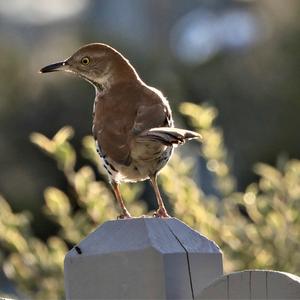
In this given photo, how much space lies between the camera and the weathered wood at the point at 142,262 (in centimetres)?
299

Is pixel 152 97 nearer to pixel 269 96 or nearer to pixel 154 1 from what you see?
pixel 269 96

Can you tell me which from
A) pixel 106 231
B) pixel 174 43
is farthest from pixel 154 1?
pixel 106 231

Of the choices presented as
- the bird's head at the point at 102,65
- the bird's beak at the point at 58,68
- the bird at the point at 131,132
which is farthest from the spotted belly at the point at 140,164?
the bird's beak at the point at 58,68

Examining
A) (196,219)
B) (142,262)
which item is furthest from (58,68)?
(142,262)

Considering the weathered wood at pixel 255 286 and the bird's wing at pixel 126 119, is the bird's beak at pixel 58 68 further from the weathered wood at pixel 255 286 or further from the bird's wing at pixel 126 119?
the weathered wood at pixel 255 286

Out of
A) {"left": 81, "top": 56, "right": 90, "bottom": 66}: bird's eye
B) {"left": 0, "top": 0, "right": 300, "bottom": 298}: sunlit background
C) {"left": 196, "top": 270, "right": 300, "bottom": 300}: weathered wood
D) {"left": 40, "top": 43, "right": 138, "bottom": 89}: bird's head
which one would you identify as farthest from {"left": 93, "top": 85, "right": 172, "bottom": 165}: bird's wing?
{"left": 0, "top": 0, "right": 300, "bottom": 298}: sunlit background

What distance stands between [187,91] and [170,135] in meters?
12.5

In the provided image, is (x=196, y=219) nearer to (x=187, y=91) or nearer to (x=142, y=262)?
(x=142, y=262)

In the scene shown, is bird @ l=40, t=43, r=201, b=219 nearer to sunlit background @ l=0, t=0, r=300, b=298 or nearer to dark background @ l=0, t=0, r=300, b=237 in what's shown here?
sunlit background @ l=0, t=0, r=300, b=298

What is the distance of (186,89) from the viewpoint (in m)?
16.4

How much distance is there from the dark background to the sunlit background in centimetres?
1

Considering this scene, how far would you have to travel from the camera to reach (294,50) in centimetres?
1764

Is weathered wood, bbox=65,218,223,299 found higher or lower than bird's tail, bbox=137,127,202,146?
lower

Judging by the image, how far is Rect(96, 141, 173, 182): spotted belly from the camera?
4496 millimetres
